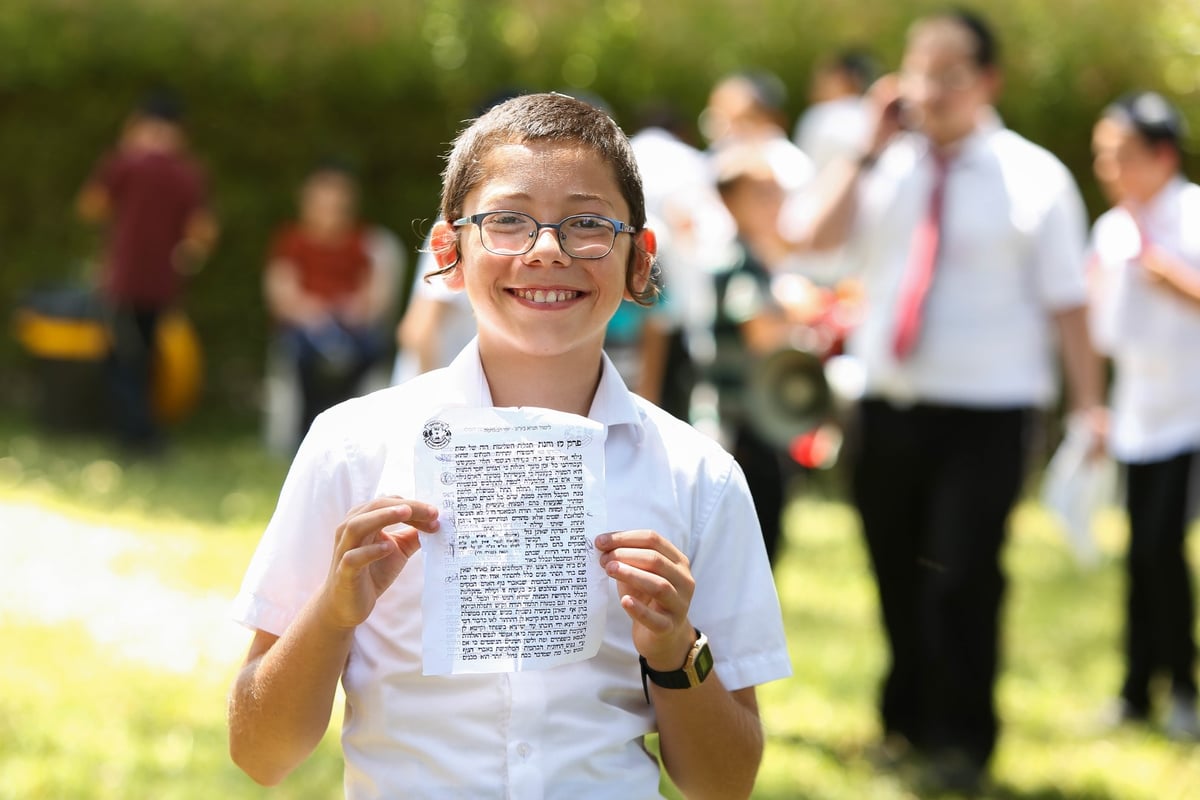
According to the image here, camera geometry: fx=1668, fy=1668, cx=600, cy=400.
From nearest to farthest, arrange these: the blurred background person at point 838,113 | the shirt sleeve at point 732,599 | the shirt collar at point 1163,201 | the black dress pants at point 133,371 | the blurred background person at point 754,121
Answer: the shirt sleeve at point 732,599 < the shirt collar at point 1163,201 < the blurred background person at point 754,121 < the blurred background person at point 838,113 < the black dress pants at point 133,371

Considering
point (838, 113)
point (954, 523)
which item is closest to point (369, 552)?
point (954, 523)

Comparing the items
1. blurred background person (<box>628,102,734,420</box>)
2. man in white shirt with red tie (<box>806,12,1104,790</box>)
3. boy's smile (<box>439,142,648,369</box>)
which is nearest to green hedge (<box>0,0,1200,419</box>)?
blurred background person (<box>628,102,734,420</box>)

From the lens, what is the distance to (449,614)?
1.98 m

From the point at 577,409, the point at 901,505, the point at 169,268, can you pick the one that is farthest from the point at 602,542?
the point at 169,268

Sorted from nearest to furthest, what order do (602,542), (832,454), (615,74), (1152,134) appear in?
(602,542) < (1152,134) < (832,454) < (615,74)

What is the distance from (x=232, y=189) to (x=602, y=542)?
1015cm

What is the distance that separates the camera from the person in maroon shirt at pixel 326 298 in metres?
10.2

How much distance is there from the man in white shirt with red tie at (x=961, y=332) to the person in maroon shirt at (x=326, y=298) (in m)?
5.77

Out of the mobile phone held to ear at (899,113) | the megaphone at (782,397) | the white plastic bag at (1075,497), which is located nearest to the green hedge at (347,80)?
the white plastic bag at (1075,497)

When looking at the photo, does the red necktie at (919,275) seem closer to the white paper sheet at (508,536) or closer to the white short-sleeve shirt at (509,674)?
the white short-sleeve shirt at (509,674)

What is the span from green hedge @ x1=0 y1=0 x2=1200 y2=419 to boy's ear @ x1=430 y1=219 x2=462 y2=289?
939 cm

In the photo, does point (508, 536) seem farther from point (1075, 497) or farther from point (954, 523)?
point (1075, 497)

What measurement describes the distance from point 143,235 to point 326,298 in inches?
45.0

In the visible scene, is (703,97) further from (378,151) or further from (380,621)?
(380,621)
